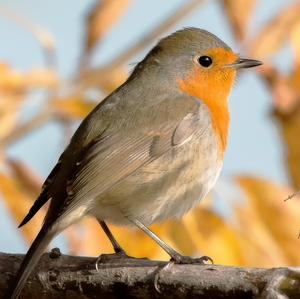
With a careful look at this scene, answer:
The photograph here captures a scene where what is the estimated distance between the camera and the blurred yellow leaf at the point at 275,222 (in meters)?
3.00

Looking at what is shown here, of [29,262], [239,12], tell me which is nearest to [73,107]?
[29,262]

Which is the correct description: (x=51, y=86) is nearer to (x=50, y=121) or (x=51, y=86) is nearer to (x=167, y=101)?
(x=50, y=121)

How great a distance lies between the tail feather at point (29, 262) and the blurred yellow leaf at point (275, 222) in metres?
0.82

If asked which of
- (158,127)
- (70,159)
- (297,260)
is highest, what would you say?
(158,127)

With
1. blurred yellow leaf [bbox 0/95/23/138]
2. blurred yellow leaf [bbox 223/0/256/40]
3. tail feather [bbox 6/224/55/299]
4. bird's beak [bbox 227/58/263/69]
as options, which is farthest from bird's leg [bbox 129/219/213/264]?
bird's beak [bbox 227/58/263/69]

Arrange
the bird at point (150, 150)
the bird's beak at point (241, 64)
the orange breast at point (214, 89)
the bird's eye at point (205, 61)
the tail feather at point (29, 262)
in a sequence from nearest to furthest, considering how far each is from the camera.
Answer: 1. the tail feather at point (29, 262)
2. the bird at point (150, 150)
3. the orange breast at point (214, 89)
4. the bird's beak at point (241, 64)
5. the bird's eye at point (205, 61)

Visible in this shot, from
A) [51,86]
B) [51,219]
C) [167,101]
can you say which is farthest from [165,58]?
[51,219]

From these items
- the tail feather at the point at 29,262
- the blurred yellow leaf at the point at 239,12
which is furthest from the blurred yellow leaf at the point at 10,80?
the blurred yellow leaf at the point at 239,12

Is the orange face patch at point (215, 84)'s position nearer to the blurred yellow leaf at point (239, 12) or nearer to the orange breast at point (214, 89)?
the orange breast at point (214, 89)

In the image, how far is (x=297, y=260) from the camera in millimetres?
3021

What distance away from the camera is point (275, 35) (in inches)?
125

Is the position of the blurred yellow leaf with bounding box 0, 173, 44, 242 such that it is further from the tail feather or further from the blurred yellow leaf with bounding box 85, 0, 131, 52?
the blurred yellow leaf with bounding box 85, 0, 131, 52

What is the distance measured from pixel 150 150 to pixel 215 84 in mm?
660

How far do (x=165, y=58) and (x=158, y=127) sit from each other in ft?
2.09
